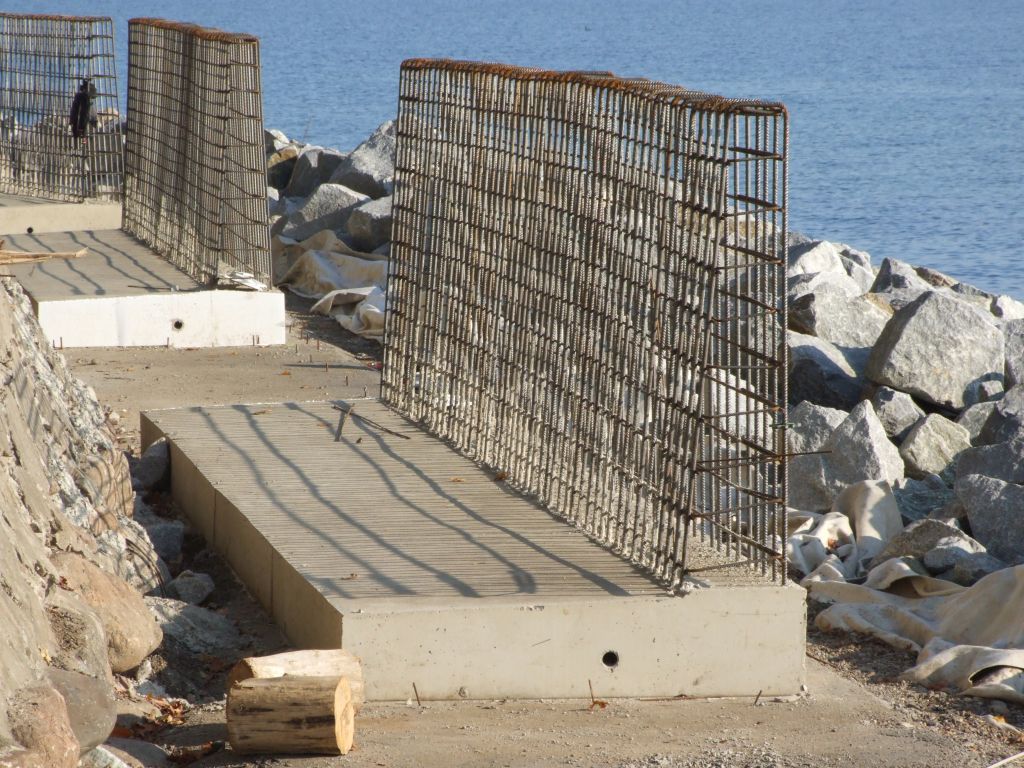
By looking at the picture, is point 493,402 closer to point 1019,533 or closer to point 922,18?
point 1019,533

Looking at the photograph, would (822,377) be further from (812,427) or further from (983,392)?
(812,427)

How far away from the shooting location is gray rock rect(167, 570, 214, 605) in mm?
6875

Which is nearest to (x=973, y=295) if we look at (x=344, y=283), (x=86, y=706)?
(x=344, y=283)

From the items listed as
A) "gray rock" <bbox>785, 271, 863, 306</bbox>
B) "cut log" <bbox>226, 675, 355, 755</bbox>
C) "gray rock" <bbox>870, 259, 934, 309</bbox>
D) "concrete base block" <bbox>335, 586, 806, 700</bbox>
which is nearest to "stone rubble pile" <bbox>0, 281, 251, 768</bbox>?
"cut log" <bbox>226, 675, 355, 755</bbox>

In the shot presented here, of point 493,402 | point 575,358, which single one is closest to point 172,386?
point 493,402

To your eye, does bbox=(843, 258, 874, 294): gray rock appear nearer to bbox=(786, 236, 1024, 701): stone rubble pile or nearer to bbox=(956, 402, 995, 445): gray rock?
bbox=(786, 236, 1024, 701): stone rubble pile

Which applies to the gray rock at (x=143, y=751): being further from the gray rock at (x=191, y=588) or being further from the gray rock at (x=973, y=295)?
the gray rock at (x=973, y=295)

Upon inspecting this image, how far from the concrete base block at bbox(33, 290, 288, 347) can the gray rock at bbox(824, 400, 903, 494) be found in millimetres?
4608

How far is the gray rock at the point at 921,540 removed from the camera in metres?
8.14

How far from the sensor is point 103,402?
34.1 ft

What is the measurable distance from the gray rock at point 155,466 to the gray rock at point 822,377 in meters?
5.77

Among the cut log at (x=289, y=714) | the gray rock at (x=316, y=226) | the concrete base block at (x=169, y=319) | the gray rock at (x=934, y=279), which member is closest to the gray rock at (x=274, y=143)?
the gray rock at (x=316, y=226)

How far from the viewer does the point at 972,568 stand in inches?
307

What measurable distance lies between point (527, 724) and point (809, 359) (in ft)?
23.8
